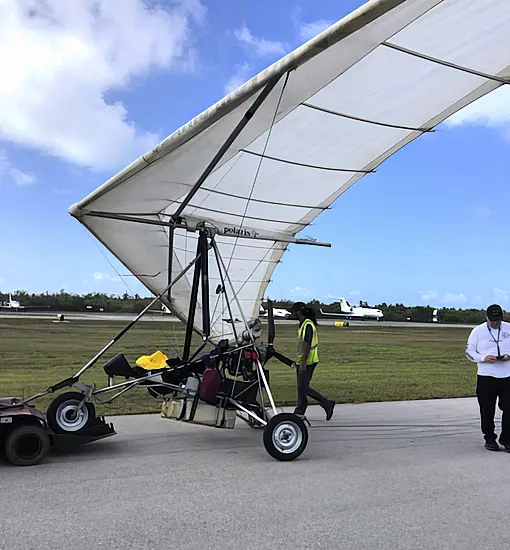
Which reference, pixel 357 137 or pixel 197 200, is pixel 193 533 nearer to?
pixel 197 200

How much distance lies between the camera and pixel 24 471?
5383 mm

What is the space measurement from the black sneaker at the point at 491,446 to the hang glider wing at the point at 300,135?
4.01 meters

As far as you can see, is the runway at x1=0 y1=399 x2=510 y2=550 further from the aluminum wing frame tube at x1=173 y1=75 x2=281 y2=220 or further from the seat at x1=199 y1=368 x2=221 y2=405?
the aluminum wing frame tube at x1=173 y1=75 x2=281 y2=220

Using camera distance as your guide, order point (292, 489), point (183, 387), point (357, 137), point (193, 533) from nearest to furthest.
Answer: point (193, 533) → point (292, 489) → point (183, 387) → point (357, 137)

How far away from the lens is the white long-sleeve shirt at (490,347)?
274 inches

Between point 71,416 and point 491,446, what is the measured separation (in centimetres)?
490

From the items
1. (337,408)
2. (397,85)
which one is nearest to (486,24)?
(397,85)

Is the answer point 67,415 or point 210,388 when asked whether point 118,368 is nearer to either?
point 67,415

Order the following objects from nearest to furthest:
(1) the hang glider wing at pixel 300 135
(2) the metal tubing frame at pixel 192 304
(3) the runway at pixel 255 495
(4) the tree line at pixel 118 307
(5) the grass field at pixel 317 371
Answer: (3) the runway at pixel 255 495 < (1) the hang glider wing at pixel 300 135 < (2) the metal tubing frame at pixel 192 304 < (5) the grass field at pixel 317 371 < (4) the tree line at pixel 118 307

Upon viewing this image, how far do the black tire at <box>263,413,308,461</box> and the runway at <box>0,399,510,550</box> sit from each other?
127 mm

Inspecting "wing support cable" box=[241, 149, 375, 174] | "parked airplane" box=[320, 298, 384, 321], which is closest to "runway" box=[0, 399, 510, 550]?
"wing support cable" box=[241, 149, 375, 174]

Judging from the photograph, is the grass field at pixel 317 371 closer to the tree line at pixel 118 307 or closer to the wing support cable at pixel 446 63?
the wing support cable at pixel 446 63

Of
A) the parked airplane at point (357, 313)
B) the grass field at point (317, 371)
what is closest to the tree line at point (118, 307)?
the parked airplane at point (357, 313)

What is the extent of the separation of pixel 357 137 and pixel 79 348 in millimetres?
15232
